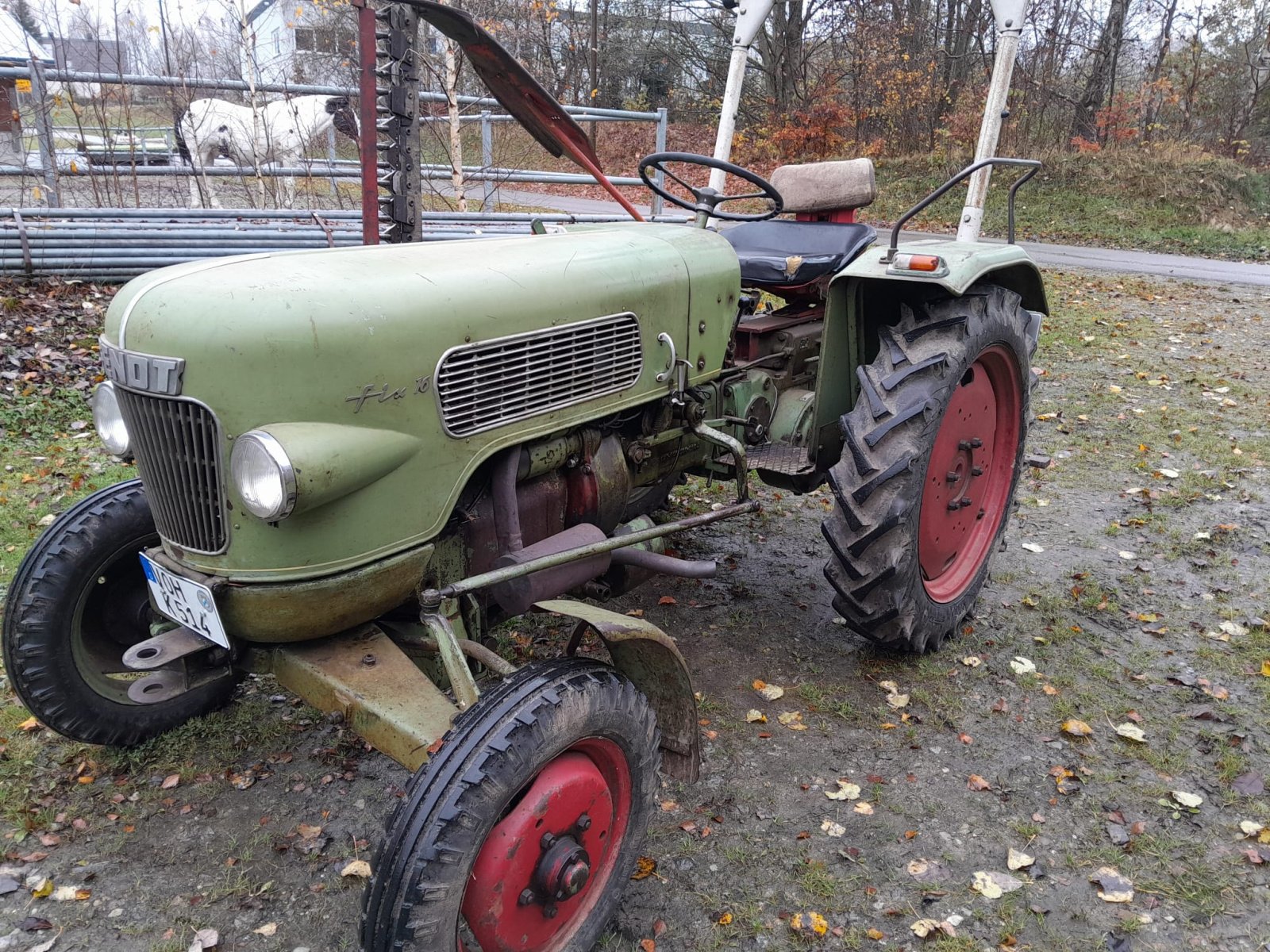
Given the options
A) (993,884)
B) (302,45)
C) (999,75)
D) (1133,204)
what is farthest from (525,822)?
(1133,204)

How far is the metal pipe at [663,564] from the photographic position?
262 cm

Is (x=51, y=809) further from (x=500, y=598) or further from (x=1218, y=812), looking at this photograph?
(x=1218, y=812)

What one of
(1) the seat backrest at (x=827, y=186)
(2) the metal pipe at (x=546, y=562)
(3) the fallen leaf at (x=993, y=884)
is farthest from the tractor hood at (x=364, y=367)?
(1) the seat backrest at (x=827, y=186)

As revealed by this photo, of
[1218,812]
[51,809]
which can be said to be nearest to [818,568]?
[1218,812]

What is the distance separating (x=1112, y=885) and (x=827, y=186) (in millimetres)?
2669

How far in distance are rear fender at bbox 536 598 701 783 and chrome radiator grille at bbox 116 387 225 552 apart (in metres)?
0.74

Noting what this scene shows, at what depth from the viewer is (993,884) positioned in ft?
7.34

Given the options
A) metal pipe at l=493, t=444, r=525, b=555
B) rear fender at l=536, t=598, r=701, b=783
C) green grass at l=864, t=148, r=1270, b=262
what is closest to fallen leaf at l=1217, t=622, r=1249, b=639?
rear fender at l=536, t=598, r=701, b=783

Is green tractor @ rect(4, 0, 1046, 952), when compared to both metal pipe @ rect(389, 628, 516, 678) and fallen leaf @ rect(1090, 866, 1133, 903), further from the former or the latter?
fallen leaf @ rect(1090, 866, 1133, 903)

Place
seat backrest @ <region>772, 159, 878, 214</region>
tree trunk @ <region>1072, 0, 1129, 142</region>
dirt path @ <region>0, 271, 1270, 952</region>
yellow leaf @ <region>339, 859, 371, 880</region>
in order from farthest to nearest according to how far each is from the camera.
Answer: tree trunk @ <region>1072, 0, 1129, 142</region>
seat backrest @ <region>772, 159, 878, 214</region>
yellow leaf @ <region>339, 859, 371, 880</region>
dirt path @ <region>0, 271, 1270, 952</region>

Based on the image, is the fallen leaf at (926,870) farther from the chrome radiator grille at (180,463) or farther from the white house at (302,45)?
the white house at (302,45)

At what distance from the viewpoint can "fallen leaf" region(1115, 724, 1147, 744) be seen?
2.78m

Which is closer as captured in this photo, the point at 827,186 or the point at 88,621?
the point at 88,621

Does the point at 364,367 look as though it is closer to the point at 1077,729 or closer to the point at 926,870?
the point at 926,870
